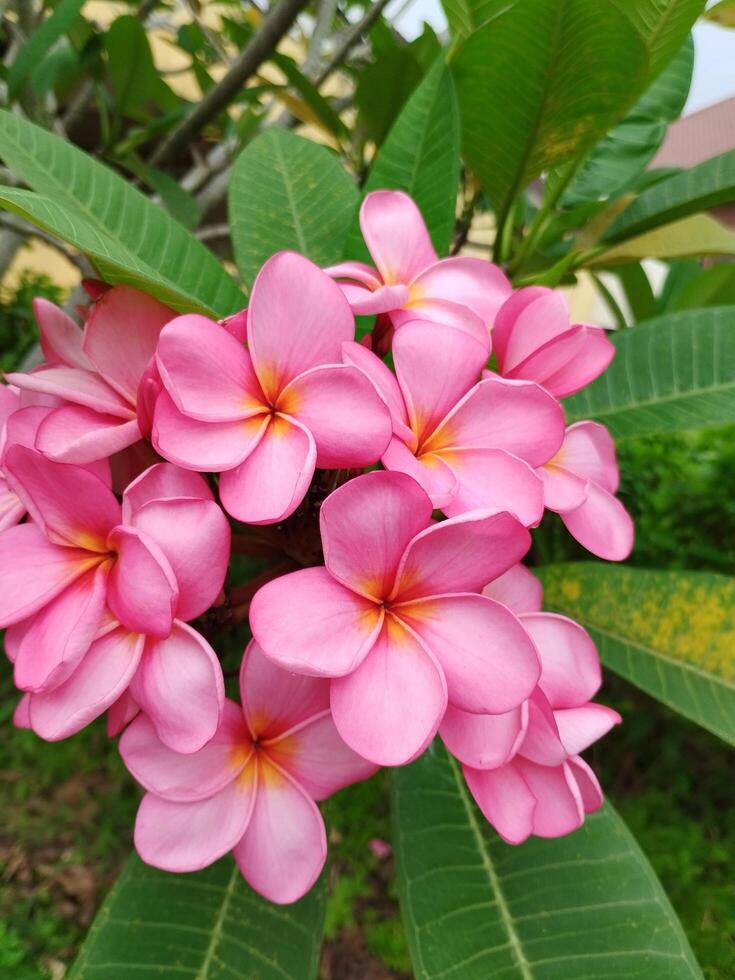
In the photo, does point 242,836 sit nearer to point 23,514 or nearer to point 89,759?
point 23,514

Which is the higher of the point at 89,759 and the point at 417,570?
the point at 417,570

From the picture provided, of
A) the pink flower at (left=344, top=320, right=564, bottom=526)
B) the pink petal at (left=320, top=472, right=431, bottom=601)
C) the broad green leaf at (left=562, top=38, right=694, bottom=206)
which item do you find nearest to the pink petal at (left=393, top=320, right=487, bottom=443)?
the pink flower at (left=344, top=320, right=564, bottom=526)

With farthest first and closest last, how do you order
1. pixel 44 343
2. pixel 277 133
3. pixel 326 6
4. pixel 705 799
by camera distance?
pixel 326 6 → pixel 705 799 → pixel 277 133 → pixel 44 343

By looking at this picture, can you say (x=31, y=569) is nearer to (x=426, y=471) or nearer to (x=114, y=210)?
(x=426, y=471)

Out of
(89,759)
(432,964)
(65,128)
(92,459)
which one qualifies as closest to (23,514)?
(92,459)

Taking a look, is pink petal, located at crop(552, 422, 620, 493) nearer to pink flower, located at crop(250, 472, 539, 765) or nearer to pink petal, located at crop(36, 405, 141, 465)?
pink flower, located at crop(250, 472, 539, 765)

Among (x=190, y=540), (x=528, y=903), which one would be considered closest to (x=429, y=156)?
(x=190, y=540)
